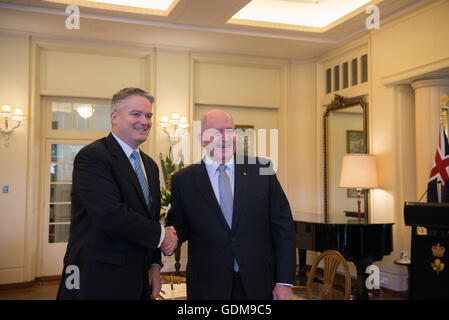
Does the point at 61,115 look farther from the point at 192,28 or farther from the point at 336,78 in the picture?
the point at 336,78

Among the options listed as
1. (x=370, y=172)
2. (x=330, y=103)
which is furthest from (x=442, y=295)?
(x=330, y=103)

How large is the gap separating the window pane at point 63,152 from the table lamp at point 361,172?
405 centimetres

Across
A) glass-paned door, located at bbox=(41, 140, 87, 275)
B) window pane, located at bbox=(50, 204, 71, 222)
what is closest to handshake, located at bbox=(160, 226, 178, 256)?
glass-paned door, located at bbox=(41, 140, 87, 275)

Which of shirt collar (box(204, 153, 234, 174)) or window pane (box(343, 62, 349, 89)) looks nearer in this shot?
shirt collar (box(204, 153, 234, 174))

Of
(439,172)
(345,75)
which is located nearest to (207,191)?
(439,172)

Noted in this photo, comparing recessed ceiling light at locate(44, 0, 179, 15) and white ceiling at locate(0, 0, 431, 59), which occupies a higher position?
recessed ceiling light at locate(44, 0, 179, 15)

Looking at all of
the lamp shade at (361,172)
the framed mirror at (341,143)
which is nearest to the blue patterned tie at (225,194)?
Answer: the lamp shade at (361,172)

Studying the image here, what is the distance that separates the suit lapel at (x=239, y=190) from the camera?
221 centimetres

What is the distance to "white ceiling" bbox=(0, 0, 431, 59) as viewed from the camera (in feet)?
18.5

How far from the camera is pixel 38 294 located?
604 centimetres

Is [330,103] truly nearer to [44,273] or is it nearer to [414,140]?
[414,140]

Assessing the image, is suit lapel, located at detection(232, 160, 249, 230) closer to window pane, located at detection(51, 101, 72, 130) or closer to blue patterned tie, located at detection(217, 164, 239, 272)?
blue patterned tie, located at detection(217, 164, 239, 272)

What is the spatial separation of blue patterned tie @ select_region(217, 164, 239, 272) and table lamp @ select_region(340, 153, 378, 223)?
4118 mm

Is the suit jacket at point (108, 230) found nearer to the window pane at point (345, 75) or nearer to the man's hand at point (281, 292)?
the man's hand at point (281, 292)
